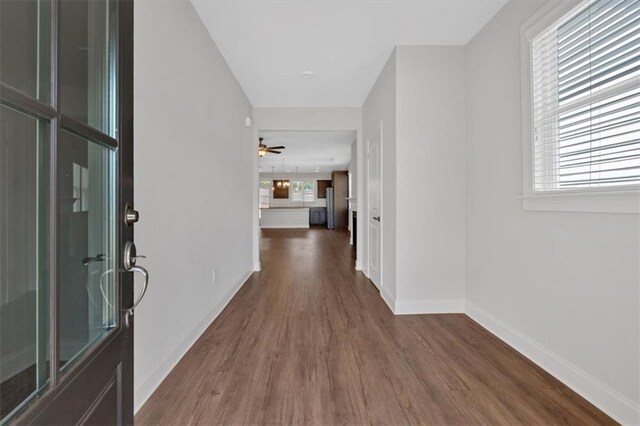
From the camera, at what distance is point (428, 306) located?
9.17 feet

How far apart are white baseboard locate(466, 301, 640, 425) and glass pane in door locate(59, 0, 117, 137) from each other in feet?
8.02

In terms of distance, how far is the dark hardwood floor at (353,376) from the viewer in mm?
1462

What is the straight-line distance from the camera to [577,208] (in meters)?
1.65

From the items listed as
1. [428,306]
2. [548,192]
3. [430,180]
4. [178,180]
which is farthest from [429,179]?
[178,180]

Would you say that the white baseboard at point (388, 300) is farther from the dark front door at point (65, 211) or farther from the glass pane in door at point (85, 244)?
the glass pane in door at point (85, 244)

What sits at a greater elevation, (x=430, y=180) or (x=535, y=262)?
(x=430, y=180)

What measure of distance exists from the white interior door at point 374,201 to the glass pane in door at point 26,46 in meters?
3.07

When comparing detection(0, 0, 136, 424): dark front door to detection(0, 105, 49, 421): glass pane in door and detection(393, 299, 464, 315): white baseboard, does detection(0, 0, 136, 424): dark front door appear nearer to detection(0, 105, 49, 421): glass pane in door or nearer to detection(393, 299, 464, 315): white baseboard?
detection(0, 105, 49, 421): glass pane in door

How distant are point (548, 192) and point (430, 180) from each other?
102 centimetres

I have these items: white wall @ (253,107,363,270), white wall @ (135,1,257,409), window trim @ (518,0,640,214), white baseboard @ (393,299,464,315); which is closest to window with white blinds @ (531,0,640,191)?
window trim @ (518,0,640,214)

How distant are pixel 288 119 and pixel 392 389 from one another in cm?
387

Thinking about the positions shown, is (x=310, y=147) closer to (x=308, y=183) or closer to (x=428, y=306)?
(x=428, y=306)

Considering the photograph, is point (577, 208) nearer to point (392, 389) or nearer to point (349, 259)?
point (392, 389)

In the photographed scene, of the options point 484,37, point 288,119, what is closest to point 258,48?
point 288,119
